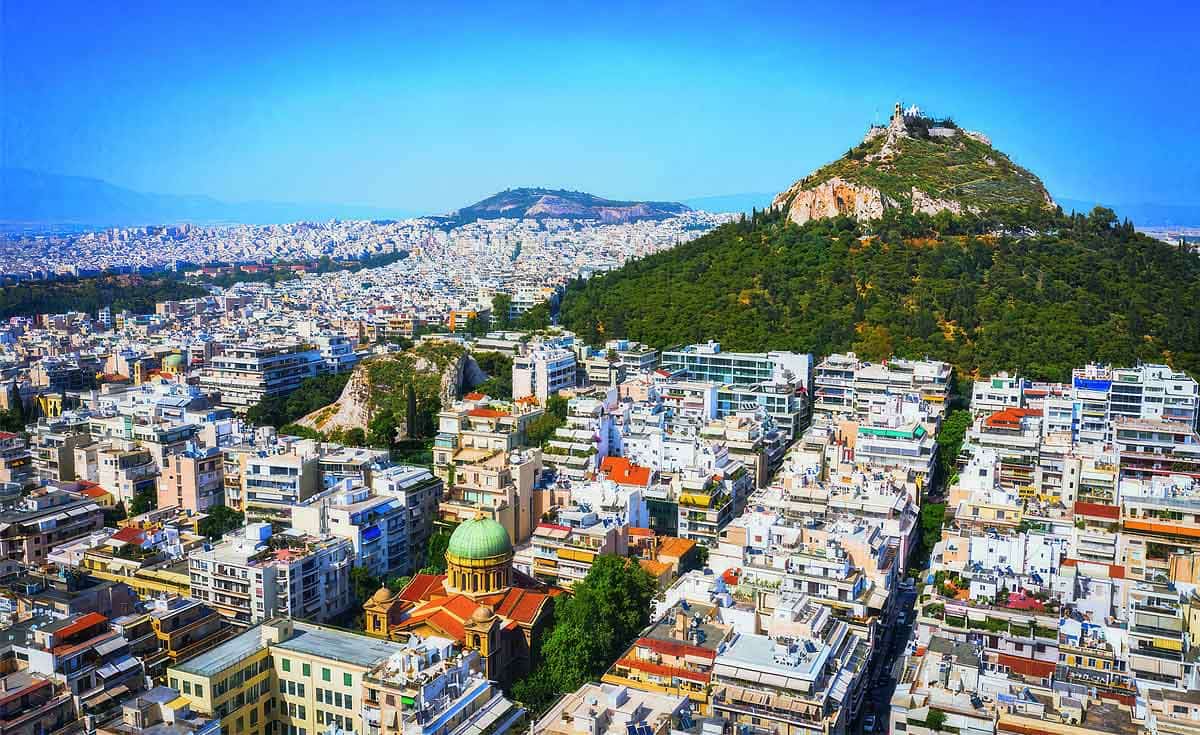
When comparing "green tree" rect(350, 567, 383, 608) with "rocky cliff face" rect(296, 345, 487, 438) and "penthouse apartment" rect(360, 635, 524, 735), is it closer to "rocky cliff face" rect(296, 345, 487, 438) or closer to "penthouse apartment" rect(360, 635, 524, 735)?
"penthouse apartment" rect(360, 635, 524, 735)

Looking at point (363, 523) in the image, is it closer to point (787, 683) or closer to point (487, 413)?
point (487, 413)

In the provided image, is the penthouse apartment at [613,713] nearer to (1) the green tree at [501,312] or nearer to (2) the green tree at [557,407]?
(2) the green tree at [557,407]

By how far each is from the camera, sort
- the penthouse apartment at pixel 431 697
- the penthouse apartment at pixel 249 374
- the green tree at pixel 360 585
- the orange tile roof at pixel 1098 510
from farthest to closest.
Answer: the penthouse apartment at pixel 249 374, the orange tile roof at pixel 1098 510, the green tree at pixel 360 585, the penthouse apartment at pixel 431 697

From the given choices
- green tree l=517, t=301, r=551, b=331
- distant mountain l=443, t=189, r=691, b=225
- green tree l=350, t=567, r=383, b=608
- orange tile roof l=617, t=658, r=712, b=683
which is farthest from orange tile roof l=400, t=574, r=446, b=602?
distant mountain l=443, t=189, r=691, b=225

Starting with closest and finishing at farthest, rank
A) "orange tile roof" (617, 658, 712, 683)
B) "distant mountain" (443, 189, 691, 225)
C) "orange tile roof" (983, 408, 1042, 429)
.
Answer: "orange tile roof" (617, 658, 712, 683)
"orange tile roof" (983, 408, 1042, 429)
"distant mountain" (443, 189, 691, 225)

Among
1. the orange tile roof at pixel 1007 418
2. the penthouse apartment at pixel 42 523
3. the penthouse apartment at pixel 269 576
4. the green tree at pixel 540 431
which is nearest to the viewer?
the penthouse apartment at pixel 269 576

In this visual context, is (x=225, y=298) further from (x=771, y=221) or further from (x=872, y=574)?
(x=872, y=574)

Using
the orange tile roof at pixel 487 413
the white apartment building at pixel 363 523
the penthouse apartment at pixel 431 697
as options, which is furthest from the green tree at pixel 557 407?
the penthouse apartment at pixel 431 697
